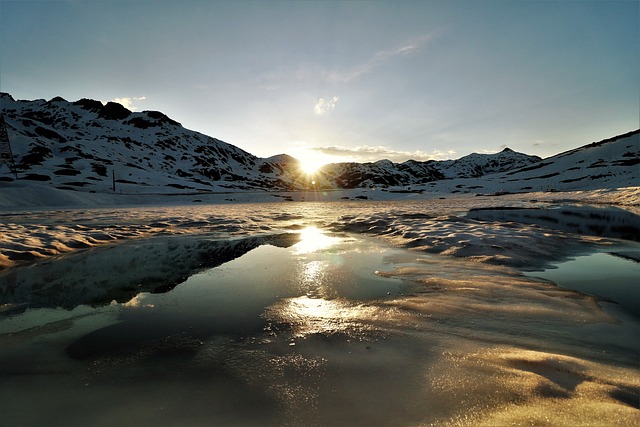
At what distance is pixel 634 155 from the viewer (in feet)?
369

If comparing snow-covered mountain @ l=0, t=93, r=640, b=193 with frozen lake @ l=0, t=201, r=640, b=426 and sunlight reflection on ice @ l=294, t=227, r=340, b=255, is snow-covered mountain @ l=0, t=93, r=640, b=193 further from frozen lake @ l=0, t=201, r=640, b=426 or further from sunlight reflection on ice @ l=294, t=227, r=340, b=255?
frozen lake @ l=0, t=201, r=640, b=426

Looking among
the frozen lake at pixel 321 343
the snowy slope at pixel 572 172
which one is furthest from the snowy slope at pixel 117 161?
the snowy slope at pixel 572 172

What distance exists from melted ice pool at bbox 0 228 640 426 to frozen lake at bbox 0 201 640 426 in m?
0.02

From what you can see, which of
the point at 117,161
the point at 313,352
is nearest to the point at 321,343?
the point at 313,352

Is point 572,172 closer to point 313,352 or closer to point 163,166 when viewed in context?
point 313,352

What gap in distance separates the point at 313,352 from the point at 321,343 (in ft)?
0.93

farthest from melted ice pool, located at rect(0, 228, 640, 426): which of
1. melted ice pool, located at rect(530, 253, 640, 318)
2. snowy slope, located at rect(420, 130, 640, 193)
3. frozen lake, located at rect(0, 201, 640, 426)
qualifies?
snowy slope, located at rect(420, 130, 640, 193)

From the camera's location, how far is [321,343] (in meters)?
4.28

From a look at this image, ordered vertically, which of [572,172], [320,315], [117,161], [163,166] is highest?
[163,166]

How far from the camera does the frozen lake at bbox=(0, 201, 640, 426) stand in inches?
115

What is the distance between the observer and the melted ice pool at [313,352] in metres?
2.89

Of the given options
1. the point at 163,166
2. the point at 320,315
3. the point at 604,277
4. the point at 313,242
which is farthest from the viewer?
the point at 163,166

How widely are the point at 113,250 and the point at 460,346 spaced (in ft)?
39.6

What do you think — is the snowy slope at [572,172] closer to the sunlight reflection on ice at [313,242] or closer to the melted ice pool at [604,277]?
the sunlight reflection on ice at [313,242]
